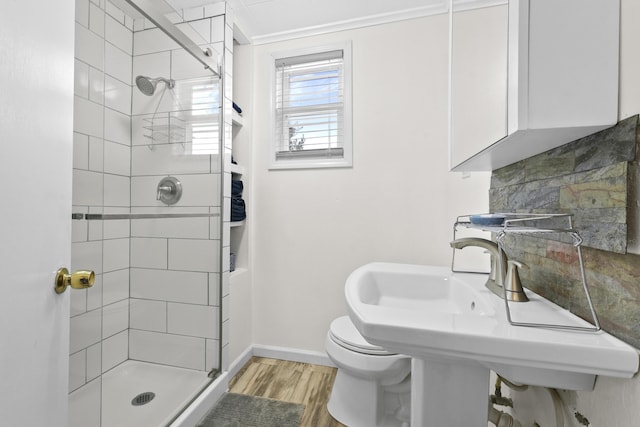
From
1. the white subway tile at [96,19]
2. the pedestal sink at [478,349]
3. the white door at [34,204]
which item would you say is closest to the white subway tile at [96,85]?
the white subway tile at [96,19]

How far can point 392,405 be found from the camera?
4.47 ft

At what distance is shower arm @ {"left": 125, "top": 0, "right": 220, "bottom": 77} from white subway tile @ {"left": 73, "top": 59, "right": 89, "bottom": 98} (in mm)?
340

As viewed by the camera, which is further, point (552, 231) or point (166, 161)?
point (166, 161)

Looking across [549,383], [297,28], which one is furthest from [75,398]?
[297,28]

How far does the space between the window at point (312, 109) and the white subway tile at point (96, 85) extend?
1.01 m

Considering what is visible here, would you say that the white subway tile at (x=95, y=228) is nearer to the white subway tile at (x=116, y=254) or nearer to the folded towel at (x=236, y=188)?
the white subway tile at (x=116, y=254)

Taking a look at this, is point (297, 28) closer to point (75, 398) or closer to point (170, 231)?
point (170, 231)

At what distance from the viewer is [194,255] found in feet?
4.84

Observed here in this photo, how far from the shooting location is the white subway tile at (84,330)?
35.7 inches

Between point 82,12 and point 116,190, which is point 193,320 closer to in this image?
point 116,190

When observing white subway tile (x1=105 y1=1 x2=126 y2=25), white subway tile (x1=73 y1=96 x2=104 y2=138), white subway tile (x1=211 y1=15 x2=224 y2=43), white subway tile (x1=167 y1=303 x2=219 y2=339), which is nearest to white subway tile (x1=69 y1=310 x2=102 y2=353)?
white subway tile (x1=167 y1=303 x2=219 y2=339)

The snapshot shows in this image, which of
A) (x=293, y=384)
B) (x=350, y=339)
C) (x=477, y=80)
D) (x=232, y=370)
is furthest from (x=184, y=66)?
(x=293, y=384)

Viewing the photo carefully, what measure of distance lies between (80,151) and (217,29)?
1090 millimetres

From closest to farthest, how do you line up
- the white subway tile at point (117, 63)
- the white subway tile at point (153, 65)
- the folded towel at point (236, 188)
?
the white subway tile at point (117, 63), the white subway tile at point (153, 65), the folded towel at point (236, 188)
